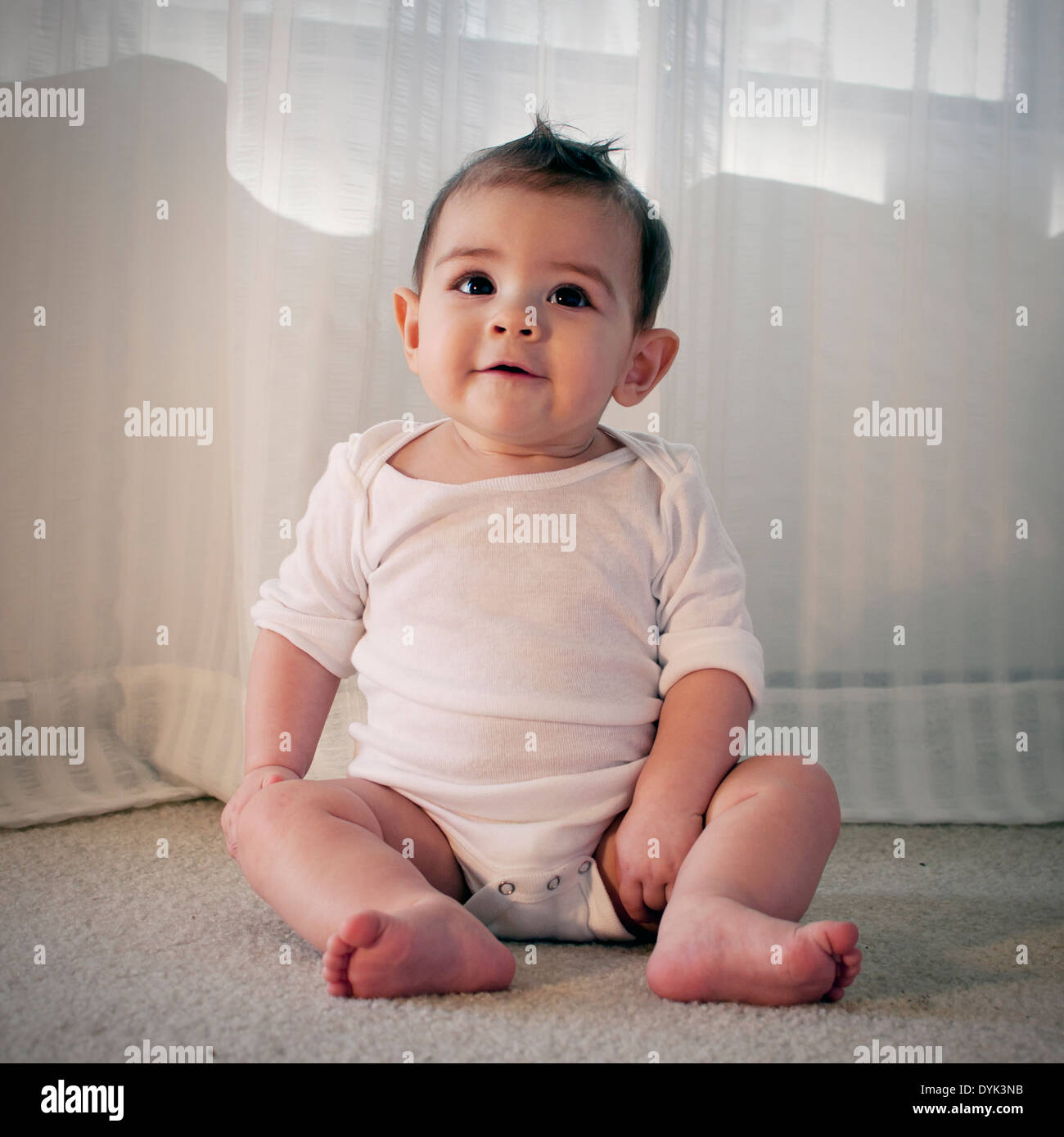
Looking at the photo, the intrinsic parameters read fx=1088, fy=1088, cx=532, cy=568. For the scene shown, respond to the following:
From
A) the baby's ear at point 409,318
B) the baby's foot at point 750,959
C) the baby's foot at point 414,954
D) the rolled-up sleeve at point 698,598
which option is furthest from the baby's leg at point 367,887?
the baby's ear at point 409,318

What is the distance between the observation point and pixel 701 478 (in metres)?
1.00

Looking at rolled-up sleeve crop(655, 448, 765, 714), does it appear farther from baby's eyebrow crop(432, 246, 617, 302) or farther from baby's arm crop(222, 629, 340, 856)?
baby's arm crop(222, 629, 340, 856)

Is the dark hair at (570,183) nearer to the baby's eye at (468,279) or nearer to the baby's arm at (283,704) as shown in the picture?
the baby's eye at (468,279)

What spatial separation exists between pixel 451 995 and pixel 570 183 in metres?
0.65

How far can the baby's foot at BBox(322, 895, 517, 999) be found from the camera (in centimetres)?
67

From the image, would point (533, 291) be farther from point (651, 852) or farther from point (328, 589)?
point (651, 852)

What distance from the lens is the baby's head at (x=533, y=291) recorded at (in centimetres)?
91

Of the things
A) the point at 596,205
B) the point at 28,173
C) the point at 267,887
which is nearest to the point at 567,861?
the point at 267,887

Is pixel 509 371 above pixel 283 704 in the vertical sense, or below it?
above

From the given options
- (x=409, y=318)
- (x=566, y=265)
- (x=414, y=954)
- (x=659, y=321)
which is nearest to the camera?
(x=414, y=954)

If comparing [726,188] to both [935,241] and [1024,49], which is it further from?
[1024,49]

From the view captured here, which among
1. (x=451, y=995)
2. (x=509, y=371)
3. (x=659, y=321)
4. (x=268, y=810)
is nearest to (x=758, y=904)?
(x=451, y=995)

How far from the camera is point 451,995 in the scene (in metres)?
0.71
